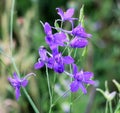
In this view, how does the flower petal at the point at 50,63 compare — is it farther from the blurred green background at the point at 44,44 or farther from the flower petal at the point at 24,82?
the blurred green background at the point at 44,44

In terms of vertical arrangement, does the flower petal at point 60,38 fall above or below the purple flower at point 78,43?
above

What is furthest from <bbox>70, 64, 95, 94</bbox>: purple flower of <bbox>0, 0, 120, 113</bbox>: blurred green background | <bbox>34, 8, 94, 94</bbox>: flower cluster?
<bbox>0, 0, 120, 113</bbox>: blurred green background

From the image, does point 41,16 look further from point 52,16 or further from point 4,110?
point 4,110

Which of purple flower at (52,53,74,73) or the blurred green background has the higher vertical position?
purple flower at (52,53,74,73)

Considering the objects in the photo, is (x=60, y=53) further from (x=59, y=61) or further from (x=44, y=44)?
(x=44, y=44)

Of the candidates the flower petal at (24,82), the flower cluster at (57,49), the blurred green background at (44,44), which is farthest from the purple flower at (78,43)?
the blurred green background at (44,44)

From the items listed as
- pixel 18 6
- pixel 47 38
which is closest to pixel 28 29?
pixel 18 6

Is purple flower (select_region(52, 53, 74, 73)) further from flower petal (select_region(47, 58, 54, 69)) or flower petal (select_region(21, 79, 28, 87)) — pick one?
flower petal (select_region(21, 79, 28, 87))

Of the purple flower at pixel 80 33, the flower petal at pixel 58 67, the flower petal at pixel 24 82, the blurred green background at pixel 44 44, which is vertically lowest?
the blurred green background at pixel 44 44

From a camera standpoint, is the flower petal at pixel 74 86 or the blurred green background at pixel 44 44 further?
the blurred green background at pixel 44 44
